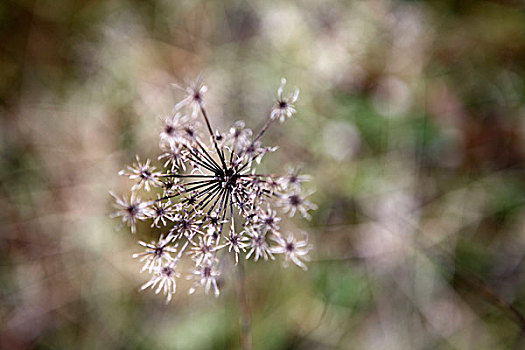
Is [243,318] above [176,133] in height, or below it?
below

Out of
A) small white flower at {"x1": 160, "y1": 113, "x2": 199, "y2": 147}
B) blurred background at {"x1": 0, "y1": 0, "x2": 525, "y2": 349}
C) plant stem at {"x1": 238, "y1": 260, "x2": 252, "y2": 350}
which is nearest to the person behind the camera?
small white flower at {"x1": 160, "y1": 113, "x2": 199, "y2": 147}

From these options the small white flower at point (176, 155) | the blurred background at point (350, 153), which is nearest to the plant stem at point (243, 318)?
the blurred background at point (350, 153)

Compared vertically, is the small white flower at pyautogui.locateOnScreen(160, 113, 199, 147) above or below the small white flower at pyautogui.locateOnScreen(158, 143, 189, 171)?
above

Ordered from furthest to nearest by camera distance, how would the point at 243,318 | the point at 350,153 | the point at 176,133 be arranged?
the point at 350,153, the point at 243,318, the point at 176,133

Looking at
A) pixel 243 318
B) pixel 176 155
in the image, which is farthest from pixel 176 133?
pixel 243 318

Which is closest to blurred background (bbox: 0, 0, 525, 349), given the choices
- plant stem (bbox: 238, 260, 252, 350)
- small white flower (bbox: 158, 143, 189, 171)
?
plant stem (bbox: 238, 260, 252, 350)

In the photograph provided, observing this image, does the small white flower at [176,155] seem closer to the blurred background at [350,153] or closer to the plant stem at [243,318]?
the plant stem at [243,318]

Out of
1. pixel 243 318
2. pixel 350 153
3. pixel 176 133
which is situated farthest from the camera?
pixel 350 153

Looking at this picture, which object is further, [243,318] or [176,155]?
[243,318]

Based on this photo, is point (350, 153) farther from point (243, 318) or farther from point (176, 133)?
point (176, 133)

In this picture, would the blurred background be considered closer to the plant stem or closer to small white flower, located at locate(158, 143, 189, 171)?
the plant stem
